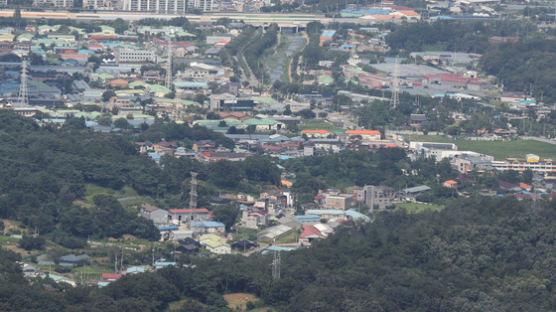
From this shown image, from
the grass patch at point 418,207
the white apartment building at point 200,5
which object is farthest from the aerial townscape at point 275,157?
the white apartment building at point 200,5

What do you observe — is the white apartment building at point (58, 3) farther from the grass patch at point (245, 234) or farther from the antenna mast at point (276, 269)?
the antenna mast at point (276, 269)

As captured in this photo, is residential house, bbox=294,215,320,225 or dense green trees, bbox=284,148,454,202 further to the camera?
dense green trees, bbox=284,148,454,202

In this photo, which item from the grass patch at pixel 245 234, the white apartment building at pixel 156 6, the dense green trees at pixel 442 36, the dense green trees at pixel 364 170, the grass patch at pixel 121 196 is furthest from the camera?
the white apartment building at pixel 156 6

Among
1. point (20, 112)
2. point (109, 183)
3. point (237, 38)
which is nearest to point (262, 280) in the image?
point (109, 183)

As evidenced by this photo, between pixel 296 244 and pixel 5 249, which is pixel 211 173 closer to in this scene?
pixel 296 244

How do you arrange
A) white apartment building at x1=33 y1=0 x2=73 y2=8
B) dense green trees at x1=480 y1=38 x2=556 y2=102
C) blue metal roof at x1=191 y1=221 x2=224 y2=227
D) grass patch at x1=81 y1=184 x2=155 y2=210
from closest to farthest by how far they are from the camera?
blue metal roof at x1=191 y1=221 x2=224 y2=227 → grass patch at x1=81 y1=184 x2=155 y2=210 → dense green trees at x1=480 y1=38 x2=556 y2=102 → white apartment building at x1=33 y1=0 x2=73 y2=8

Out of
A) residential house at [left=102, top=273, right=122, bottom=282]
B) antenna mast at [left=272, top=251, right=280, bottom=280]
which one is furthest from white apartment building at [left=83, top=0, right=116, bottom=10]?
antenna mast at [left=272, top=251, right=280, bottom=280]

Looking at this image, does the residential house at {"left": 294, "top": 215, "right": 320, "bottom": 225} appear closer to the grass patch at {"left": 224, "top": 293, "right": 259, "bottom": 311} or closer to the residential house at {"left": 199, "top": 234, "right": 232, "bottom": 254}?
the residential house at {"left": 199, "top": 234, "right": 232, "bottom": 254}
